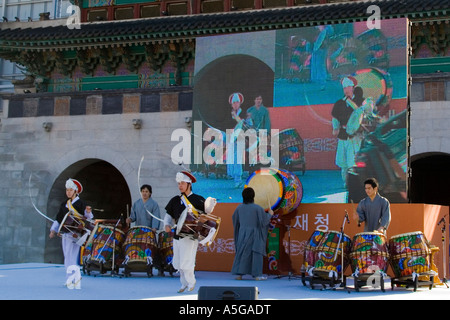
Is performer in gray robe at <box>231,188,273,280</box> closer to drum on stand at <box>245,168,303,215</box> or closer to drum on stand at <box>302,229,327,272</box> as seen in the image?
drum on stand at <box>245,168,303,215</box>

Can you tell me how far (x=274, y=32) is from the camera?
1504 centimetres

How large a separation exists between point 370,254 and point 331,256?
57 cm

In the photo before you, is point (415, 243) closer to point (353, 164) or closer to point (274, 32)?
point (353, 164)

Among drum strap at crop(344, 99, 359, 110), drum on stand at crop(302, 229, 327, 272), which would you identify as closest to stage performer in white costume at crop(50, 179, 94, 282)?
drum on stand at crop(302, 229, 327, 272)

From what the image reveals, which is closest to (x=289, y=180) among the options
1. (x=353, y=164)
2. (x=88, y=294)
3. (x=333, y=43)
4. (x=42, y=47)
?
(x=353, y=164)

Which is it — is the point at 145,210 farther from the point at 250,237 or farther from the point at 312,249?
the point at 312,249

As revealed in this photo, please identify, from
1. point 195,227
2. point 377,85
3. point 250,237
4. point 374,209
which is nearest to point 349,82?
point 377,85

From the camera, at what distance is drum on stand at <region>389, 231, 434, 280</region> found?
10461 mm

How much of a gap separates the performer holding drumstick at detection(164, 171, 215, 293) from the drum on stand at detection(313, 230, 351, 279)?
171 centimetres

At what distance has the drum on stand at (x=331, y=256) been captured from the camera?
10555 mm

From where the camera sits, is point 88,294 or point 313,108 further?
point 313,108

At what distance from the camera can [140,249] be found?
12.6m
